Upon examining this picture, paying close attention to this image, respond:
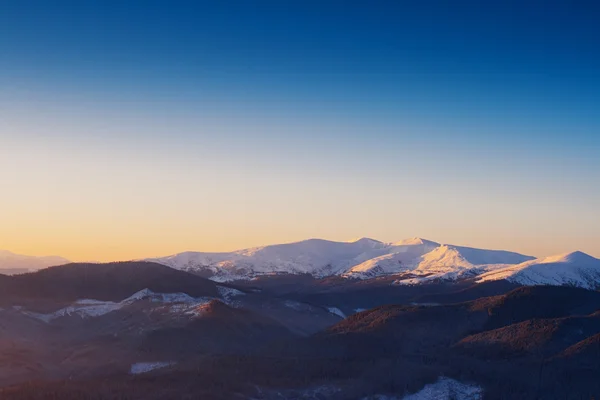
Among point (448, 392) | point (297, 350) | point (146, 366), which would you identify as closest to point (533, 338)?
point (448, 392)

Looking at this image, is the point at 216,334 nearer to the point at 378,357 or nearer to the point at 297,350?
the point at 297,350

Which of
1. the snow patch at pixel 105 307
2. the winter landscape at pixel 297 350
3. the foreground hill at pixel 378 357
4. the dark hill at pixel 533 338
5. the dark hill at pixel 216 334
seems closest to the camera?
the foreground hill at pixel 378 357

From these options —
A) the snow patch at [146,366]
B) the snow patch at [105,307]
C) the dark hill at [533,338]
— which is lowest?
the snow patch at [146,366]

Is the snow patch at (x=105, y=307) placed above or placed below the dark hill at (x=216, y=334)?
above

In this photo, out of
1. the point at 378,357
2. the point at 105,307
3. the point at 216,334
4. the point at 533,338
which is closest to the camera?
the point at 378,357

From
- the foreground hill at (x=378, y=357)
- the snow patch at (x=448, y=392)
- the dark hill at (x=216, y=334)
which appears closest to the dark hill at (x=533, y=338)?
the foreground hill at (x=378, y=357)

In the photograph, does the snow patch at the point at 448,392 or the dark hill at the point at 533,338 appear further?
the dark hill at the point at 533,338

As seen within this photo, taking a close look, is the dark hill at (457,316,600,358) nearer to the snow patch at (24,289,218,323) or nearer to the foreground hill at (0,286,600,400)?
the foreground hill at (0,286,600,400)

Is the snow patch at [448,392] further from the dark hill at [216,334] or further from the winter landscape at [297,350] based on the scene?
the dark hill at [216,334]

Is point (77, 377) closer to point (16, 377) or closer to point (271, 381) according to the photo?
point (16, 377)

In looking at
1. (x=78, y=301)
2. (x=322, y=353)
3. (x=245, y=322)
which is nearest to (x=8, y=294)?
(x=78, y=301)

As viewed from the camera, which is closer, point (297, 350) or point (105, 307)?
point (297, 350)
